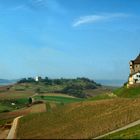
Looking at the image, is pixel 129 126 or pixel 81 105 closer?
pixel 129 126

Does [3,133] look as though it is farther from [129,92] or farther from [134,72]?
[134,72]

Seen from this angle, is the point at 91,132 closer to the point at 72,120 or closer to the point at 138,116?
the point at 138,116

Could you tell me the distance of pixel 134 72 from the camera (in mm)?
102438

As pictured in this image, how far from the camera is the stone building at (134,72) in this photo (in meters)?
99.3

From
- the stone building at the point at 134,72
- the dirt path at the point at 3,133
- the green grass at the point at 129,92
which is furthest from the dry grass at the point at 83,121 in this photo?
the stone building at the point at 134,72

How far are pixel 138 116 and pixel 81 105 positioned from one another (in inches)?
1036

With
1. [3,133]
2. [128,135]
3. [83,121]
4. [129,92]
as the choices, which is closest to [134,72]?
[129,92]

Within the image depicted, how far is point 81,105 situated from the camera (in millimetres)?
84000

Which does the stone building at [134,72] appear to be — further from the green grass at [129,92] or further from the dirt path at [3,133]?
the dirt path at [3,133]

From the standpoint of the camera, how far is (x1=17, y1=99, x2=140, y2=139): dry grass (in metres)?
52.5

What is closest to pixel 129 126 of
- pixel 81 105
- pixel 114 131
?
pixel 114 131

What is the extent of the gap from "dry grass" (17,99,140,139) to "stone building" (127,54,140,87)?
20.2 m

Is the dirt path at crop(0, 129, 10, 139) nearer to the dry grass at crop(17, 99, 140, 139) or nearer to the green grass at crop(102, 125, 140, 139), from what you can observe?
the dry grass at crop(17, 99, 140, 139)

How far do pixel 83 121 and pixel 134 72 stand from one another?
41.6 metres
